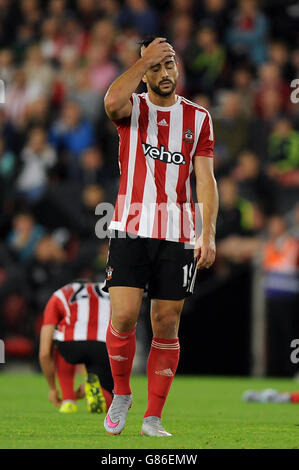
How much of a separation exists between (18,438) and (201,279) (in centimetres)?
697

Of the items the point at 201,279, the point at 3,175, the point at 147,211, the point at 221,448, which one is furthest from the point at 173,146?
the point at 3,175

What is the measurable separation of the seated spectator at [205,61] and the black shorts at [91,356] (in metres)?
7.44

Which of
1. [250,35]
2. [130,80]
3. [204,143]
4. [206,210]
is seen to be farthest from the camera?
[250,35]

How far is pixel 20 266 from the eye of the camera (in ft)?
40.0

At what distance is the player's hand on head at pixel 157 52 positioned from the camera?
5090 millimetres

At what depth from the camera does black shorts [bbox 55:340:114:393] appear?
687 centimetres

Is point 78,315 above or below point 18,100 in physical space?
below

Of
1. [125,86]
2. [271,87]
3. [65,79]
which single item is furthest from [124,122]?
[65,79]

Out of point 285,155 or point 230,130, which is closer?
point 285,155

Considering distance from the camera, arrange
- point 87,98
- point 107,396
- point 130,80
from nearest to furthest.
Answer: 1. point 130,80
2. point 107,396
3. point 87,98

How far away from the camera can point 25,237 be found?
12633 mm

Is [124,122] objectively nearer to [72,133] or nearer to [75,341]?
[75,341]

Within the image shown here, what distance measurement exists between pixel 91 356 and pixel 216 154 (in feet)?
20.9

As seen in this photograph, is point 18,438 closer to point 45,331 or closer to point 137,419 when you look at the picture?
point 137,419
